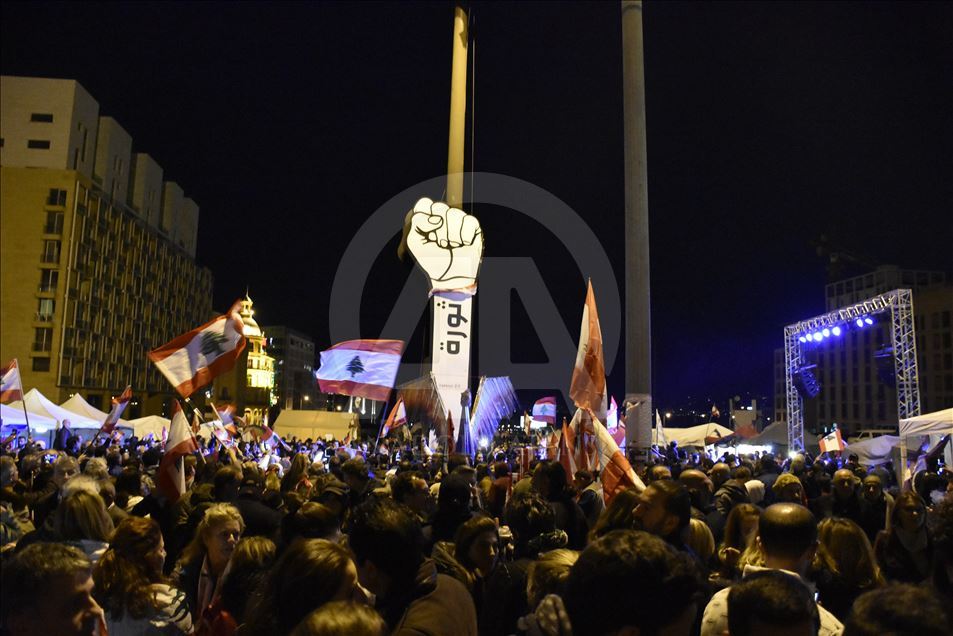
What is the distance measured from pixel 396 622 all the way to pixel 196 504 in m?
4.24

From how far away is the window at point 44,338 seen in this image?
211 ft

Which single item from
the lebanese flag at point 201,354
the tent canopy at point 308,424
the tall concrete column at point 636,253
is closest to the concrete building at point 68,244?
the tent canopy at point 308,424

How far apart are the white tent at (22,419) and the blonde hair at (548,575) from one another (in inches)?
1046

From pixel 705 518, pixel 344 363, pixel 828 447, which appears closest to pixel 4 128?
pixel 344 363

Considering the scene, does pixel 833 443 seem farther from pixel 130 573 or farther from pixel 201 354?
pixel 130 573

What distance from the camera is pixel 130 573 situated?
4012 millimetres

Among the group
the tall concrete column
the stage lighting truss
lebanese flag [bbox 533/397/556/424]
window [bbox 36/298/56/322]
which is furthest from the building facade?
the tall concrete column

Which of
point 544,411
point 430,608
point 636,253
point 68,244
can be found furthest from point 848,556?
point 68,244

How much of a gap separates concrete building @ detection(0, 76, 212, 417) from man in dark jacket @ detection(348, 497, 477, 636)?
6960 cm

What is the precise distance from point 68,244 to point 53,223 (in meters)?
2.16

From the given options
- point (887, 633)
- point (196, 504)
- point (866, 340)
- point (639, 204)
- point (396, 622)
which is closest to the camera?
point (887, 633)

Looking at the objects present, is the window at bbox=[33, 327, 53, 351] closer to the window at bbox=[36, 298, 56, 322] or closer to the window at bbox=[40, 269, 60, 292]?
the window at bbox=[36, 298, 56, 322]

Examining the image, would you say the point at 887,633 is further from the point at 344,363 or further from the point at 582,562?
the point at 344,363

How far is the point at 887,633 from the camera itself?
7.49 ft
